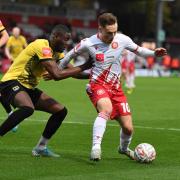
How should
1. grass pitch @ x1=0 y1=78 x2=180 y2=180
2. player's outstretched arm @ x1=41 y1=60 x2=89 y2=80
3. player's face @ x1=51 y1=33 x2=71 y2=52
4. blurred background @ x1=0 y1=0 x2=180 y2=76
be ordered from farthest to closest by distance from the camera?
1. blurred background @ x1=0 y1=0 x2=180 y2=76
2. player's face @ x1=51 y1=33 x2=71 y2=52
3. player's outstretched arm @ x1=41 y1=60 x2=89 y2=80
4. grass pitch @ x1=0 y1=78 x2=180 y2=180

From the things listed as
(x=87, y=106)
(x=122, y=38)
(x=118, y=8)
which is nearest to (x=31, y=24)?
(x=118, y=8)

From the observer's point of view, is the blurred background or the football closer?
the football

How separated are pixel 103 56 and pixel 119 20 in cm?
4900

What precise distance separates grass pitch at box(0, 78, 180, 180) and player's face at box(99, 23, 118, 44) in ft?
6.24

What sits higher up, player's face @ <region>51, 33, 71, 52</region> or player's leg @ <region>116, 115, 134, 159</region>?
player's face @ <region>51, 33, 71, 52</region>

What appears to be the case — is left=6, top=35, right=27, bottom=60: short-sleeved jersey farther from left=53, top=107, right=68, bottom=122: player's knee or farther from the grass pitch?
left=53, top=107, right=68, bottom=122: player's knee

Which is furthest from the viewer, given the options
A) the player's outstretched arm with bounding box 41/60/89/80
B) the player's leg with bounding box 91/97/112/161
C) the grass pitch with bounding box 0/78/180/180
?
the player's outstretched arm with bounding box 41/60/89/80

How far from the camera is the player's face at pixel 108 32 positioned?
10875 millimetres

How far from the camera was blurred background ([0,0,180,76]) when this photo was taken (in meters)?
51.6

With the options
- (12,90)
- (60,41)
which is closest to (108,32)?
(60,41)

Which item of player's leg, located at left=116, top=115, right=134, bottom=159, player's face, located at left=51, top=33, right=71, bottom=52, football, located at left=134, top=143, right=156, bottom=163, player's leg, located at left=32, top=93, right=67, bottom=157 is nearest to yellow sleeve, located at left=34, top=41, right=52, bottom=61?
player's face, located at left=51, top=33, right=71, bottom=52

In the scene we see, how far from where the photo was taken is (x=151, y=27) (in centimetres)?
6506

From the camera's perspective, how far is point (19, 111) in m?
10.9

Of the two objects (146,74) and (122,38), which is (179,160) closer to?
(122,38)
